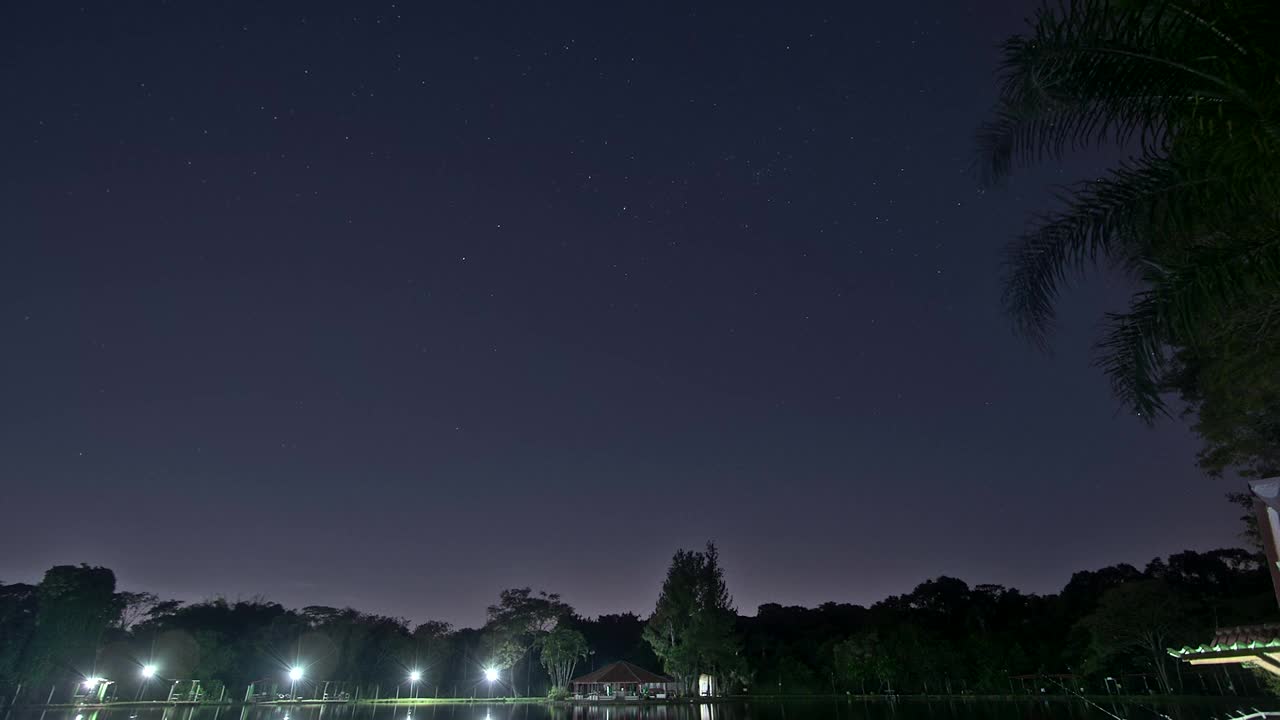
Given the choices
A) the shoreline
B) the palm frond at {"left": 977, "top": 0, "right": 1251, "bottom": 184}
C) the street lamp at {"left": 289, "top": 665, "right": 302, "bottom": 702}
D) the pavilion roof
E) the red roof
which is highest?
the palm frond at {"left": 977, "top": 0, "right": 1251, "bottom": 184}

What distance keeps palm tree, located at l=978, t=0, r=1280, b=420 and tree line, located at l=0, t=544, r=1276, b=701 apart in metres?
47.2

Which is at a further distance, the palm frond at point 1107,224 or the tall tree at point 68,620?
the tall tree at point 68,620

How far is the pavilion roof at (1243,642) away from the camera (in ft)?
31.2

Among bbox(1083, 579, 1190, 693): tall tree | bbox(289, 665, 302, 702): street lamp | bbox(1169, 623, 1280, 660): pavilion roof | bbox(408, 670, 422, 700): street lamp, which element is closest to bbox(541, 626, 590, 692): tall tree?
bbox(408, 670, 422, 700): street lamp

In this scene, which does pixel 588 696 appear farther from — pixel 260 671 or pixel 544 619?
pixel 260 671

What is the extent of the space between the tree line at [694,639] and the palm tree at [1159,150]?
47.2 meters

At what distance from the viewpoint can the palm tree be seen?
16.7 ft

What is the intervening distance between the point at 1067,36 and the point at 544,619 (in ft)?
205

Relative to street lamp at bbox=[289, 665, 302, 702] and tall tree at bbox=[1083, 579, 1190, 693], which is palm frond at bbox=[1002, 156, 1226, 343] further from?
street lamp at bbox=[289, 665, 302, 702]


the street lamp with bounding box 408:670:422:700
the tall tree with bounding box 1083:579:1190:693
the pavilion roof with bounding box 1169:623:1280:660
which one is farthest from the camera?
the street lamp with bounding box 408:670:422:700

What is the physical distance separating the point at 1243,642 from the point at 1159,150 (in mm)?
8138

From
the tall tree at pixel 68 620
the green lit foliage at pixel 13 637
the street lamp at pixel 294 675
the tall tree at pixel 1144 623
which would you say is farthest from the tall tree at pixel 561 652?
the tall tree at pixel 1144 623

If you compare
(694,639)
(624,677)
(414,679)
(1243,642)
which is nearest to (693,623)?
(694,639)

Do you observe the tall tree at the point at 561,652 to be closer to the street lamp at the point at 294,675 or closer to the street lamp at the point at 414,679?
the street lamp at the point at 414,679
